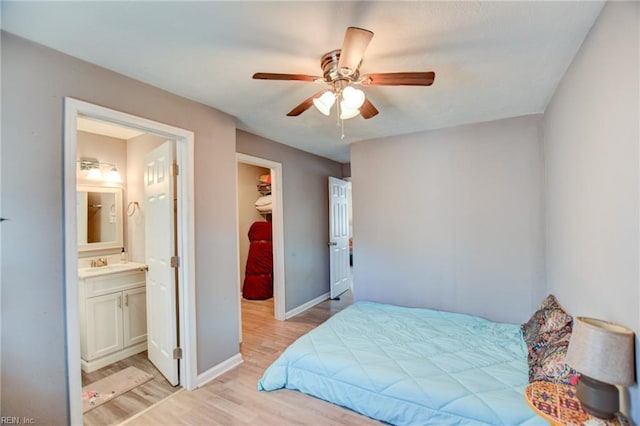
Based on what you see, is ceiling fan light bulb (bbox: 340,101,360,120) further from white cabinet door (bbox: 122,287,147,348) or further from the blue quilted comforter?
white cabinet door (bbox: 122,287,147,348)

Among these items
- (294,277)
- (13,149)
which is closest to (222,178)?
(13,149)

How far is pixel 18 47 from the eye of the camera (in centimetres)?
147

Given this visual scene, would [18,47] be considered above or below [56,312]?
above

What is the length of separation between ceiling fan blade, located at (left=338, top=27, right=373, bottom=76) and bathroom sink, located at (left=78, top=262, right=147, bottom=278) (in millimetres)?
2774

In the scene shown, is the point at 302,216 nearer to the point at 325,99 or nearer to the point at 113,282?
the point at 113,282

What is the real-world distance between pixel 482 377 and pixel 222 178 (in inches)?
98.7

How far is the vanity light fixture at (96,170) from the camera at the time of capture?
299 cm

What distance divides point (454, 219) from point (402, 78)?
2.11 meters

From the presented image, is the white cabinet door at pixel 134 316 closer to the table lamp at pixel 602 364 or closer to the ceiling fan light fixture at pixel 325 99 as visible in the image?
the ceiling fan light fixture at pixel 325 99

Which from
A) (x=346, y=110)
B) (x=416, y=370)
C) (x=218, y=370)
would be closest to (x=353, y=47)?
(x=346, y=110)

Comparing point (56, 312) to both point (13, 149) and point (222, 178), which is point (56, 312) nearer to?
point (13, 149)

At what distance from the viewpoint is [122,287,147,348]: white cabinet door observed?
9.40 feet

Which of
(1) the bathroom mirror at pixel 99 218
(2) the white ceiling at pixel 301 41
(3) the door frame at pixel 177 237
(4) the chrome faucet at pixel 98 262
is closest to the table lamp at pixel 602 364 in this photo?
(2) the white ceiling at pixel 301 41

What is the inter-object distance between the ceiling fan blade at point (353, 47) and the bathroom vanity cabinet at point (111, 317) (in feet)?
9.32
